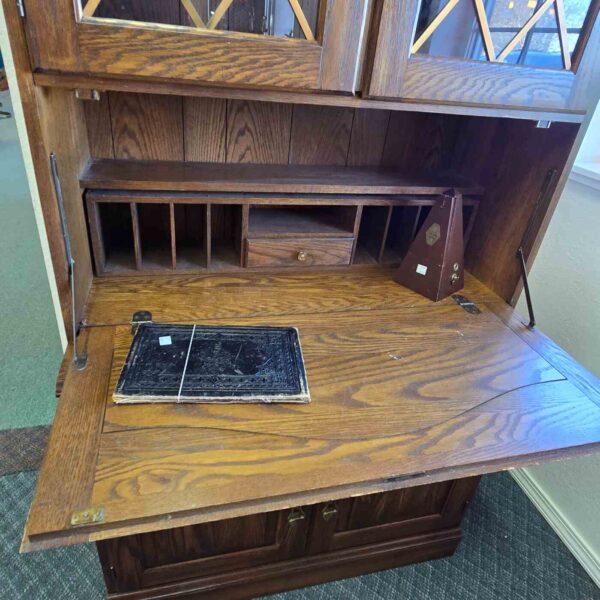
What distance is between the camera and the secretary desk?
2.19ft

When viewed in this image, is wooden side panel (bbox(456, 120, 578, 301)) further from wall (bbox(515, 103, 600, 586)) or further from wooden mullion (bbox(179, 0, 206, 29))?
wooden mullion (bbox(179, 0, 206, 29))

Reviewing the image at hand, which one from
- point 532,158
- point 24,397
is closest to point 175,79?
point 532,158

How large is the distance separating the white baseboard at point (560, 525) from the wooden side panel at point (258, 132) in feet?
4.13

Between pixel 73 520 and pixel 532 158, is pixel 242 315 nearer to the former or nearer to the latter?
pixel 73 520

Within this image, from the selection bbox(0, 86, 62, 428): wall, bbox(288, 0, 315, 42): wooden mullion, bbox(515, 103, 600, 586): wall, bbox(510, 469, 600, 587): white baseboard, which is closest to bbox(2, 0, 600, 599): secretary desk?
bbox(288, 0, 315, 42): wooden mullion

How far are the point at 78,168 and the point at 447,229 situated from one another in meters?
0.83

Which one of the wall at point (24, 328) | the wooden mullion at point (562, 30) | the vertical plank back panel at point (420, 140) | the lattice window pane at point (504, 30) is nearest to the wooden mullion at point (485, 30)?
the lattice window pane at point (504, 30)

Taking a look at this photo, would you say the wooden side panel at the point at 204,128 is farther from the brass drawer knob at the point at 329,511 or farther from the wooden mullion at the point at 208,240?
the brass drawer knob at the point at 329,511

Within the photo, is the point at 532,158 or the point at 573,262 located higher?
the point at 532,158

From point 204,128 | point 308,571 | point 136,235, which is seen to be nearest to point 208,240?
point 136,235

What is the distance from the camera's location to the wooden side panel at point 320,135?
3.89 feet

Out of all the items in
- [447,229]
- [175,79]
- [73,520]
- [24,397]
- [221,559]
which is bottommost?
[24,397]

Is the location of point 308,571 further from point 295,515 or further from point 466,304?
point 466,304

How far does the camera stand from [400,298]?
1124 mm
